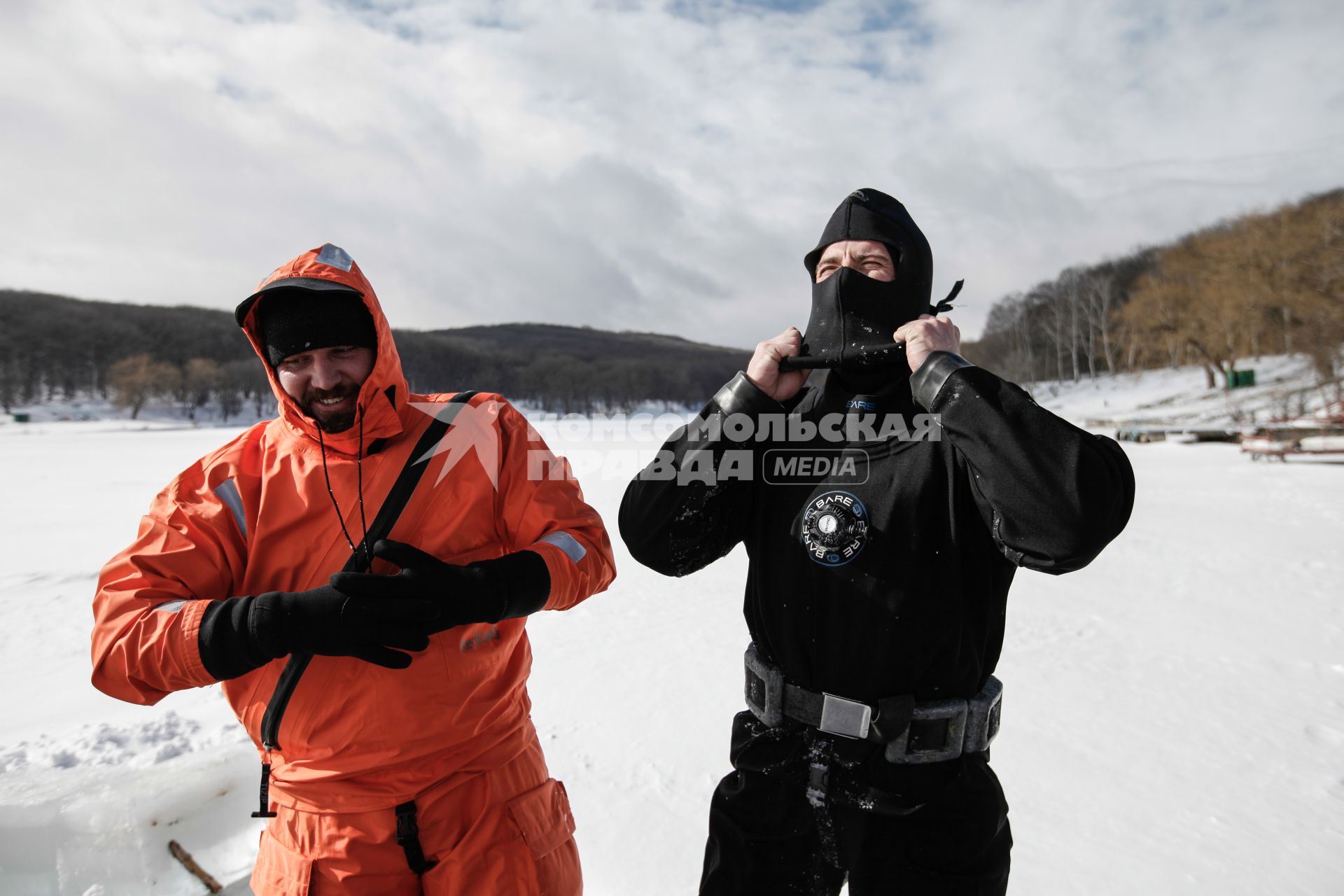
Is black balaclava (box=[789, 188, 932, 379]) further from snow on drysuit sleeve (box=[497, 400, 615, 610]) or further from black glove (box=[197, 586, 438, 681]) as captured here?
black glove (box=[197, 586, 438, 681])

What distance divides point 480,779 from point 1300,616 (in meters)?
6.58

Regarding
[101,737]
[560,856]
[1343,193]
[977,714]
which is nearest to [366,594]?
[560,856]

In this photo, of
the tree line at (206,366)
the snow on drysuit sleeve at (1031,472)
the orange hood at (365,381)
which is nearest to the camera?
the snow on drysuit sleeve at (1031,472)

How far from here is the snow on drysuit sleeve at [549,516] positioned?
1805 mm

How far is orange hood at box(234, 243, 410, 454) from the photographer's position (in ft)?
5.87

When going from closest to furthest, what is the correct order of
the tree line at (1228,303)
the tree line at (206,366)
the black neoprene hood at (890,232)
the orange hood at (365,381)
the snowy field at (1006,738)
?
the orange hood at (365,381) < the black neoprene hood at (890,232) < the snowy field at (1006,738) < the tree line at (1228,303) < the tree line at (206,366)

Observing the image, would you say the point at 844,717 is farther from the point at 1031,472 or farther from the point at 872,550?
the point at 1031,472

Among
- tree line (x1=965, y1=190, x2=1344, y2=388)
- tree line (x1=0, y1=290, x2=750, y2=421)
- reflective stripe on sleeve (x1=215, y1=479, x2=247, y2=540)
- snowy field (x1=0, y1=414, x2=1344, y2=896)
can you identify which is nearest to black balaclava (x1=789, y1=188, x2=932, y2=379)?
reflective stripe on sleeve (x1=215, y1=479, x2=247, y2=540)

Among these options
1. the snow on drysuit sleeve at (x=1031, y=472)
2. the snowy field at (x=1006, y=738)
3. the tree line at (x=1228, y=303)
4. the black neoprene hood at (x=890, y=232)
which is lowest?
the snowy field at (x=1006, y=738)

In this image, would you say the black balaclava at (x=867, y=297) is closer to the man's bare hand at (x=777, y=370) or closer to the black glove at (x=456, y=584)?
the man's bare hand at (x=777, y=370)

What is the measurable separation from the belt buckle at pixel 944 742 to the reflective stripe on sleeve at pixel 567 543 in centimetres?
90

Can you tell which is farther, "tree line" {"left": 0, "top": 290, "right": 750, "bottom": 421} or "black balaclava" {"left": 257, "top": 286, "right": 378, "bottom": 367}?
"tree line" {"left": 0, "top": 290, "right": 750, "bottom": 421}

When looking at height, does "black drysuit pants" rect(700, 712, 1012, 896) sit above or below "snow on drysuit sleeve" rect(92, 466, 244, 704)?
below

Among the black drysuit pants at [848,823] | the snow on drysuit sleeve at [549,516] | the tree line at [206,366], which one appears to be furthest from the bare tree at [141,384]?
the black drysuit pants at [848,823]
